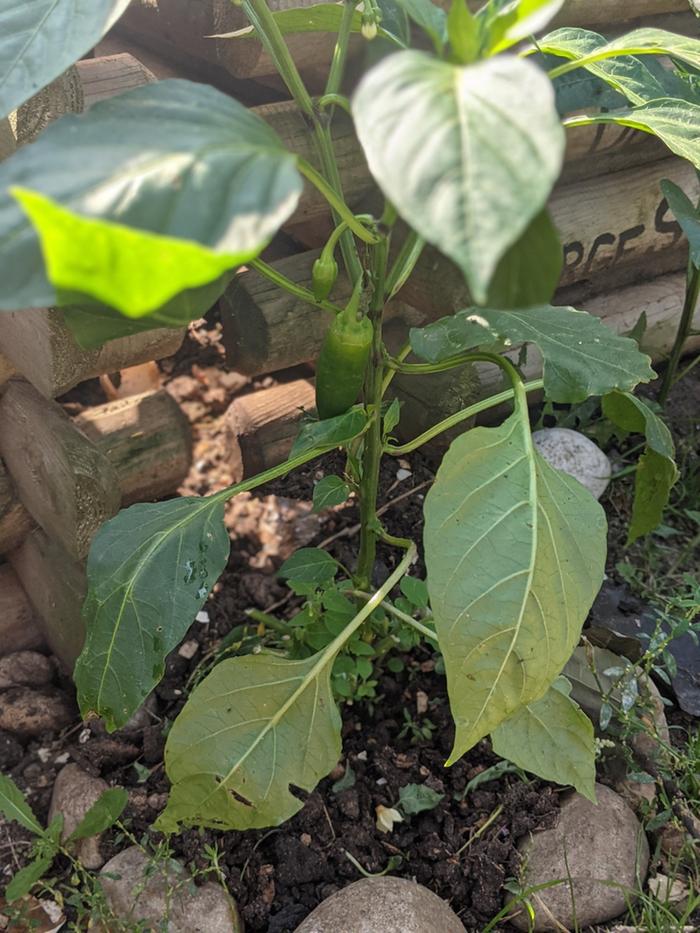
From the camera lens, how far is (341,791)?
1.48 m

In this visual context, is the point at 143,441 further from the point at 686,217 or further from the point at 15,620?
the point at 686,217

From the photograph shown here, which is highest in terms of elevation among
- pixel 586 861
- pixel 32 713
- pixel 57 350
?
pixel 57 350

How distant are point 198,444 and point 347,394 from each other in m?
1.20

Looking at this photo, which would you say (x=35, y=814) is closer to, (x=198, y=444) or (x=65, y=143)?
(x=198, y=444)

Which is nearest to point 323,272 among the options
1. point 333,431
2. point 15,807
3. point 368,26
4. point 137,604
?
point 333,431

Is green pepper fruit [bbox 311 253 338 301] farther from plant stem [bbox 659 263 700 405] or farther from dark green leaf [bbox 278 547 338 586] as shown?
plant stem [bbox 659 263 700 405]

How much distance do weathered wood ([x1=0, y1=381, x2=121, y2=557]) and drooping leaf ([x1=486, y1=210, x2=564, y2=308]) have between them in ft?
3.34

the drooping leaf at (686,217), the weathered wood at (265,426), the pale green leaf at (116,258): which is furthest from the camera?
the weathered wood at (265,426)

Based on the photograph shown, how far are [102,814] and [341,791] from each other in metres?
0.40

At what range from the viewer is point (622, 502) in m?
2.02

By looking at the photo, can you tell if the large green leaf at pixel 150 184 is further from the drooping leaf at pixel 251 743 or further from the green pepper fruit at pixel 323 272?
the drooping leaf at pixel 251 743

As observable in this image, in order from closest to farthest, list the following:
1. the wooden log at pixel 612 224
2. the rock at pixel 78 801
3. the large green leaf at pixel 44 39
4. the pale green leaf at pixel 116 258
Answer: the pale green leaf at pixel 116 258 → the large green leaf at pixel 44 39 → the rock at pixel 78 801 → the wooden log at pixel 612 224

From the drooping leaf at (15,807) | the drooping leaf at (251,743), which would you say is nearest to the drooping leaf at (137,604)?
the drooping leaf at (251,743)

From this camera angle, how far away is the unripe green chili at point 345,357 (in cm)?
108
